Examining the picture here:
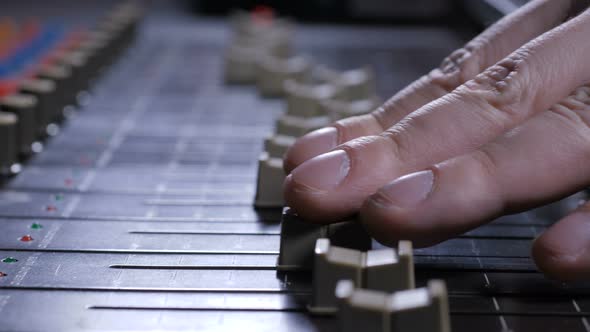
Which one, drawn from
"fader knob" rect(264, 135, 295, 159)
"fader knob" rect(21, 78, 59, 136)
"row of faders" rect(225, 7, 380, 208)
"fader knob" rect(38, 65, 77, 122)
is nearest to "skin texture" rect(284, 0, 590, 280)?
"row of faders" rect(225, 7, 380, 208)

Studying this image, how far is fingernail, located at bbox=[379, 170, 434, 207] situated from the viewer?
95cm

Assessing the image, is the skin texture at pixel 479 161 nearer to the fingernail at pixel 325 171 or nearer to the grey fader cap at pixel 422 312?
the fingernail at pixel 325 171

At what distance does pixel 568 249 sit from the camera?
3.07 feet

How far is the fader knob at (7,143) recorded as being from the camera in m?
1.46

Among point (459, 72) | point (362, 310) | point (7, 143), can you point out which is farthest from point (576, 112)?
point (7, 143)

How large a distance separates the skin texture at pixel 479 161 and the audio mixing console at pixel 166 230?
84 millimetres

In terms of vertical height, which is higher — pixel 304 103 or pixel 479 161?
pixel 479 161

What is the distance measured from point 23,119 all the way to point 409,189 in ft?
3.14

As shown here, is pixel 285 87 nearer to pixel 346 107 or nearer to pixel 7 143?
pixel 346 107

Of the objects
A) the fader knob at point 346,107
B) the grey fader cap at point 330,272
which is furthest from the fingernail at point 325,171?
the fader knob at point 346,107

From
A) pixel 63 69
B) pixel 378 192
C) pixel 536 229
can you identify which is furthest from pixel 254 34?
pixel 378 192

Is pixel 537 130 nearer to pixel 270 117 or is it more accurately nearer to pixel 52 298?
pixel 52 298

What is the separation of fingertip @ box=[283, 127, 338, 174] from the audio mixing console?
112 millimetres

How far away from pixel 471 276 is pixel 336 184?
221 millimetres
